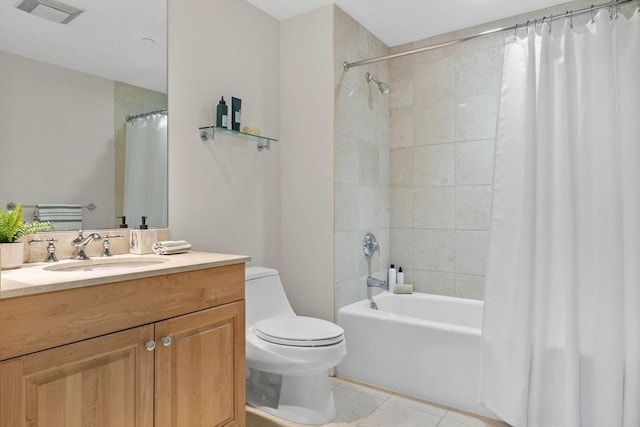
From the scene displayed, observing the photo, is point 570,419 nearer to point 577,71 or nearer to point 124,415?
point 577,71

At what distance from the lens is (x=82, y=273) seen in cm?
131

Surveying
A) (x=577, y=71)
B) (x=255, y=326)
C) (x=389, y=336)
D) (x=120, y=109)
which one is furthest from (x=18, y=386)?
(x=577, y=71)

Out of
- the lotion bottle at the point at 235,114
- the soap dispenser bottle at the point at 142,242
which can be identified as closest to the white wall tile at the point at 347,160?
the lotion bottle at the point at 235,114

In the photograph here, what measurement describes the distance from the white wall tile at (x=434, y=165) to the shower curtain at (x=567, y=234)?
2.94 ft

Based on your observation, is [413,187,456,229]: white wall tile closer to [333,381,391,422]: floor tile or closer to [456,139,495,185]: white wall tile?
[456,139,495,185]: white wall tile

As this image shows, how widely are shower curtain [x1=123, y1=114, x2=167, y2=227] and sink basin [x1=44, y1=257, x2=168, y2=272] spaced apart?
11.2 inches

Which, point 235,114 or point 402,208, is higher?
point 235,114

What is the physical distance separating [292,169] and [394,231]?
102 cm

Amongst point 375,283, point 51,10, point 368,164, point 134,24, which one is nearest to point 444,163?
point 368,164

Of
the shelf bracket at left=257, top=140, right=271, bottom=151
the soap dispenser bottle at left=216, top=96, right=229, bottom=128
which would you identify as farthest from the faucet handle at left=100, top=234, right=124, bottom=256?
the shelf bracket at left=257, top=140, right=271, bottom=151

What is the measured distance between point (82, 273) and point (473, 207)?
96.6 inches

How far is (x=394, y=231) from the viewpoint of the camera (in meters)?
3.21

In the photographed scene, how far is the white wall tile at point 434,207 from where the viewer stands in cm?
296

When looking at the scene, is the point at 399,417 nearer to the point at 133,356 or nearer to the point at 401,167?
the point at 133,356
